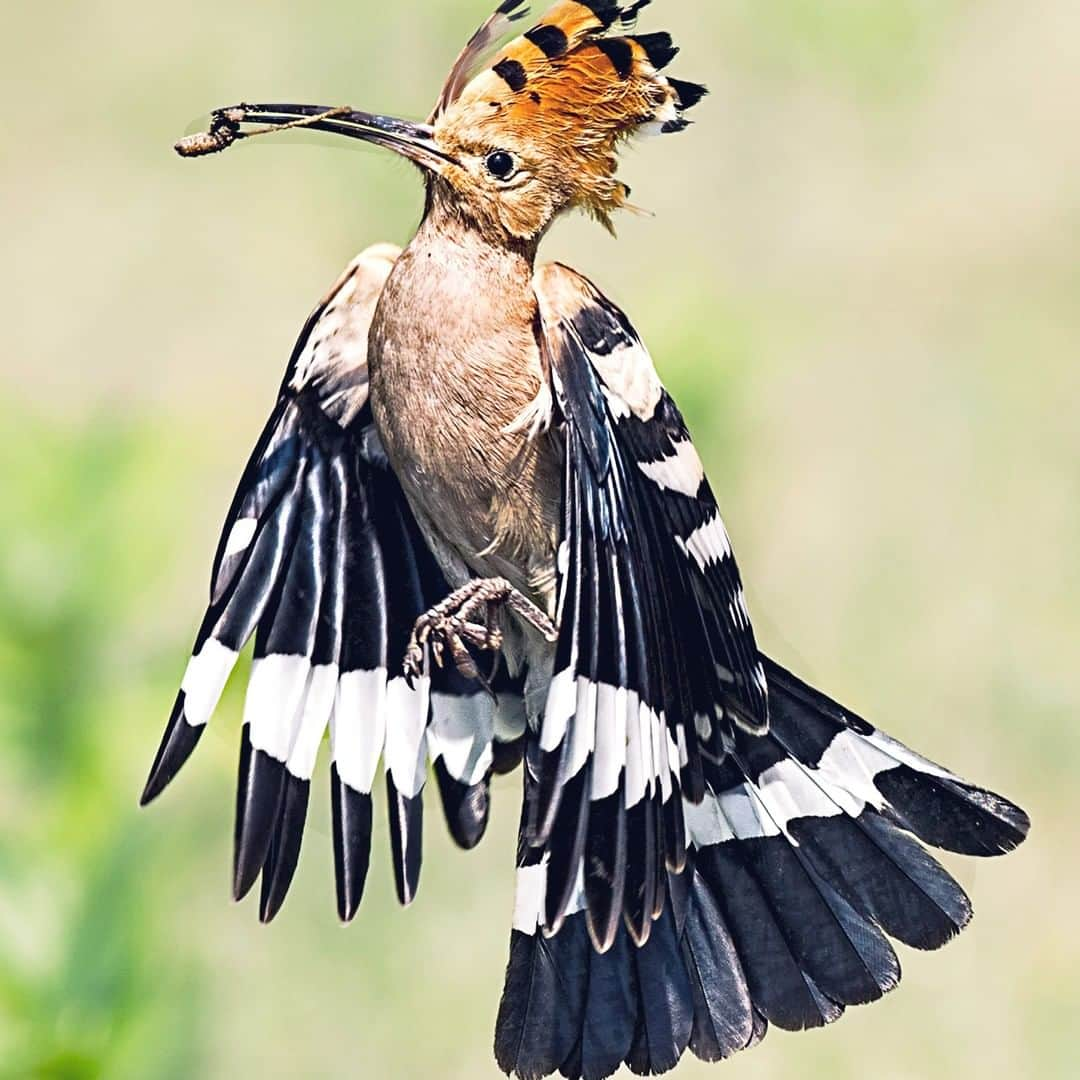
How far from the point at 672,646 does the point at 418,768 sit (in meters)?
0.36

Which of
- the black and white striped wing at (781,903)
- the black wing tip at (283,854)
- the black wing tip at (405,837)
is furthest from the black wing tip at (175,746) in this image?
the black and white striped wing at (781,903)

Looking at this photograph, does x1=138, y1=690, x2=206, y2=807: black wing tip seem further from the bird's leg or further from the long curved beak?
the long curved beak

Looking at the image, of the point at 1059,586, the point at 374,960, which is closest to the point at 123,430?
the point at 374,960

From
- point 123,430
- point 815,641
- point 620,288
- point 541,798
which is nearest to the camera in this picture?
point 541,798

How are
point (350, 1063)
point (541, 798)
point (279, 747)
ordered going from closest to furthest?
point (541, 798), point (279, 747), point (350, 1063)

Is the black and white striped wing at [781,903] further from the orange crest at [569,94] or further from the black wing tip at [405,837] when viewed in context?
the orange crest at [569,94]

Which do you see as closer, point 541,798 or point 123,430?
point 541,798

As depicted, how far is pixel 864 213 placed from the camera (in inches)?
237

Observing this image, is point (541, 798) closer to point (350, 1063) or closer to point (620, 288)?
point (350, 1063)

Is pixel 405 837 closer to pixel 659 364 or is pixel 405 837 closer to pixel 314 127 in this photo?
pixel 314 127

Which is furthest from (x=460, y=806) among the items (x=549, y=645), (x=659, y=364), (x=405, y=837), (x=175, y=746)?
(x=659, y=364)

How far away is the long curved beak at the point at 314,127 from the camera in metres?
2.14

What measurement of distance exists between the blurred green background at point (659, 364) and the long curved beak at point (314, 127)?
0.30 m

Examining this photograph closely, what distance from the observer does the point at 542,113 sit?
2275mm
